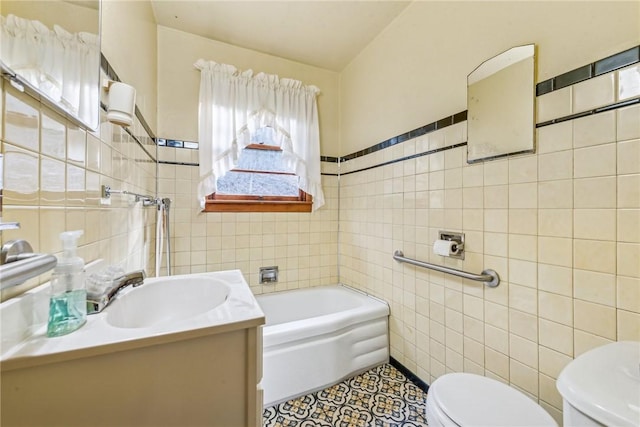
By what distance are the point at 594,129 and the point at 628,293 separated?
0.59m

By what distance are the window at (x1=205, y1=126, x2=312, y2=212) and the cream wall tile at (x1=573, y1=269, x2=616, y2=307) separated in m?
1.87

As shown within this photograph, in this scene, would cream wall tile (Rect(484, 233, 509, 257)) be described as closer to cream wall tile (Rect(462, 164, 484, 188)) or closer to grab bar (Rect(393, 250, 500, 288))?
grab bar (Rect(393, 250, 500, 288))

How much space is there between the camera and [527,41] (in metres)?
1.17

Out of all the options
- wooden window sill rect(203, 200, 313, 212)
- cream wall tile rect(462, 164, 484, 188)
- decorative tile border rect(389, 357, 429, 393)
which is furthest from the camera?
wooden window sill rect(203, 200, 313, 212)

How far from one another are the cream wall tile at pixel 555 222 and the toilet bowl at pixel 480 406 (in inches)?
26.3

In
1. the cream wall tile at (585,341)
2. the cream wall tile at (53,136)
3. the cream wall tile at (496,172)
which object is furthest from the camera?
the cream wall tile at (496,172)

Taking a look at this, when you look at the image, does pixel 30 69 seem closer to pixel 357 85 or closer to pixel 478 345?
pixel 478 345

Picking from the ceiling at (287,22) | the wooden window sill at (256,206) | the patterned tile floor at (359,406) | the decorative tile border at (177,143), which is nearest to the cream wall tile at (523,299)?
the patterned tile floor at (359,406)

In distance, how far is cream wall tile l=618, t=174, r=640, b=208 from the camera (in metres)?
0.87

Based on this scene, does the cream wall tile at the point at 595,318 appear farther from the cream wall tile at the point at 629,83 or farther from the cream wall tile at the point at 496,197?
the cream wall tile at the point at 629,83

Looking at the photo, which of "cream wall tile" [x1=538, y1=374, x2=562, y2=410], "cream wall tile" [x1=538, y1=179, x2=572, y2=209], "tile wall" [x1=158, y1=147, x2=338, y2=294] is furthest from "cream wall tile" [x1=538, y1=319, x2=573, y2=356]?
"tile wall" [x1=158, y1=147, x2=338, y2=294]

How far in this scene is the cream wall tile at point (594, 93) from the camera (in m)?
0.93

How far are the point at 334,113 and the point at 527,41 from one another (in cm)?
168

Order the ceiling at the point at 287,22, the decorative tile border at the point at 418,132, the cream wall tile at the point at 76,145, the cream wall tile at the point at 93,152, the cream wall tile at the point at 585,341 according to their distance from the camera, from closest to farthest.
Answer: the cream wall tile at the point at 76,145 → the cream wall tile at the point at 93,152 → the cream wall tile at the point at 585,341 → the decorative tile border at the point at 418,132 → the ceiling at the point at 287,22
